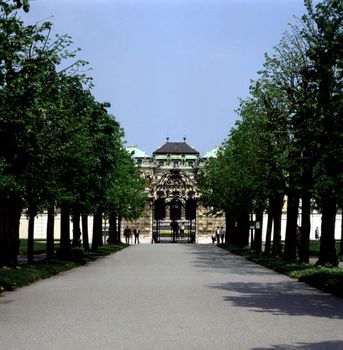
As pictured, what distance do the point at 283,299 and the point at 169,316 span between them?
4.79 metres

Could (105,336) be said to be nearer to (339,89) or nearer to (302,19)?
(339,89)

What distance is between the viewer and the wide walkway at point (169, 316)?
11930 mm

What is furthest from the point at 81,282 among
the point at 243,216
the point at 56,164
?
the point at 243,216

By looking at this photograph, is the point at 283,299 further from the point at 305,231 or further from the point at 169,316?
the point at 305,231

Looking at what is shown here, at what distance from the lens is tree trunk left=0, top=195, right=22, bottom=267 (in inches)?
1135

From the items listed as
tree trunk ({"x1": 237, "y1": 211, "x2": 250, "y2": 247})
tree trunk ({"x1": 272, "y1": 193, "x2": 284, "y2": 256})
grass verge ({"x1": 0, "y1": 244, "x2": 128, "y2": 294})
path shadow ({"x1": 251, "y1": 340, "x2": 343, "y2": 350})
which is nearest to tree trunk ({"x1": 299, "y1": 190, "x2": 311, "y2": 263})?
grass verge ({"x1": 0, "y1": 244, "x2": 128, "y2": 294})

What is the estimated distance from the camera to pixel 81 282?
25234 millimetres

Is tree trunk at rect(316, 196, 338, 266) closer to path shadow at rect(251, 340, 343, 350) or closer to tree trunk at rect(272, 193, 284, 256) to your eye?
tree trunk at rect(272, 193, 284, 256)

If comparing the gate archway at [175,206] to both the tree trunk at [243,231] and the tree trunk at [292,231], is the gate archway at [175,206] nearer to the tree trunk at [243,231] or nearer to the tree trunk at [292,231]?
the tree trunk at [243,231]

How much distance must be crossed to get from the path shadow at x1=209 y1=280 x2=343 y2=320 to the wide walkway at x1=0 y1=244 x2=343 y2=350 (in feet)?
0.06

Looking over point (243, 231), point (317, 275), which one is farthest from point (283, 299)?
point (243, 231)

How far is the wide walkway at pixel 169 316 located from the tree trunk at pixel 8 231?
3946mm

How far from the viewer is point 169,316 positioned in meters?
15.4

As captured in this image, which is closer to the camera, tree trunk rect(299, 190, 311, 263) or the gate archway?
tree trunk rect(299, 190, 311, 263)
